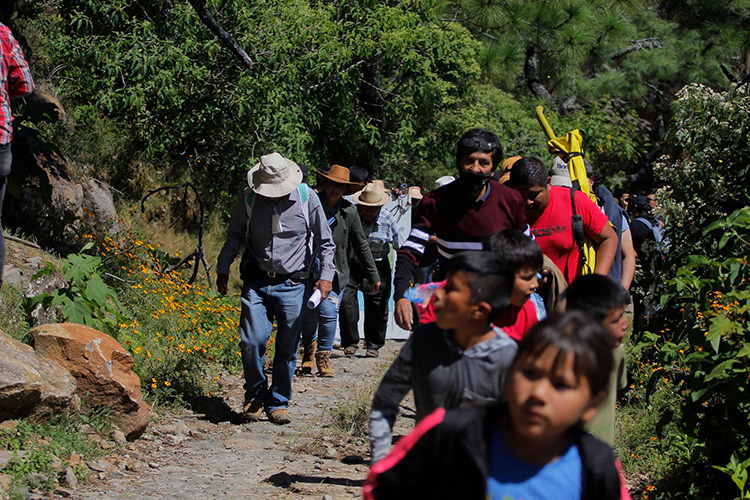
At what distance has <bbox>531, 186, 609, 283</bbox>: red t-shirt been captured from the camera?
15.9 feet

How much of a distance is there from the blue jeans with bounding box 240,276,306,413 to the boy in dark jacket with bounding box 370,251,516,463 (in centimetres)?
350

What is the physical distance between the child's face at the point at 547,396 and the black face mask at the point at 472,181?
229cm

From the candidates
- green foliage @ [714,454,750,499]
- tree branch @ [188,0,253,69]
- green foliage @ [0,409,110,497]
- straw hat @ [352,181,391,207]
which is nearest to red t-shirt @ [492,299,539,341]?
green foliage @ [714,454,750,499]

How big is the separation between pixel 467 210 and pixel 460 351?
1.59 m

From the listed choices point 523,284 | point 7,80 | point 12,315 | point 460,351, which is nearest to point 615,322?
point 523,284

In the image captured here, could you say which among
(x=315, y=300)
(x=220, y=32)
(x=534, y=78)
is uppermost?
(x=220, y=32)

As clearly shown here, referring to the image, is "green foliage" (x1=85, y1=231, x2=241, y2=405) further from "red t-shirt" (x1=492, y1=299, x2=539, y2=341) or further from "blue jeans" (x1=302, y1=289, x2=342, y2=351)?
"red t-shirt" (x1=492, y1=299, x2=539, y2=341)

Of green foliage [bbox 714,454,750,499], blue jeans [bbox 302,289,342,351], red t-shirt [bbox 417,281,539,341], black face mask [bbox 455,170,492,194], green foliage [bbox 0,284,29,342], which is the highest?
black face mask [bbox 455,170,492,194]

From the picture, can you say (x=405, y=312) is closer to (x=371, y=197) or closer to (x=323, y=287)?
(x=323, y=287)

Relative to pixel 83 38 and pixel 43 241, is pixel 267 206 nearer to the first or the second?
pixel 43 241

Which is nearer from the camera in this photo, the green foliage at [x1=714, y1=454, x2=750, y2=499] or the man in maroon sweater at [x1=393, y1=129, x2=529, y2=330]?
the green foliage at [x1=714, y1=454, x2=750, y2=499]

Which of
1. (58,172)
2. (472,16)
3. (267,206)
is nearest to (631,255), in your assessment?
(267,206)

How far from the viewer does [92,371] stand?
5.60m

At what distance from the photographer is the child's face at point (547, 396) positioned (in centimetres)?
203
